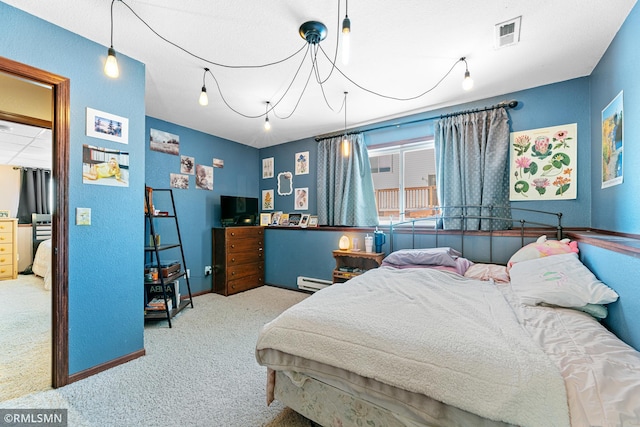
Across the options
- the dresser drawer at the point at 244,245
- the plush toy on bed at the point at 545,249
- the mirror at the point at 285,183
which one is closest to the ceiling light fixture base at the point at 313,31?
the plush toy on bed at the point at 545,249

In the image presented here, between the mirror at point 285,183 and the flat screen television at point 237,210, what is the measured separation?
1.66 ft

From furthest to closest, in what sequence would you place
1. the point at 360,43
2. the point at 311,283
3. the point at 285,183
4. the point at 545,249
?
the point at 285,183, the point at 311,283, the point at 545,249, the point at 360,43

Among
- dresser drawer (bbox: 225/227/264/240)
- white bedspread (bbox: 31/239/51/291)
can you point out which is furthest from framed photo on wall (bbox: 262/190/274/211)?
white bedspread (bbox: 31/239/51/291)

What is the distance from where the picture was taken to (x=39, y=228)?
5.48 meters

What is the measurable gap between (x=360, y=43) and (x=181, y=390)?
2799mm

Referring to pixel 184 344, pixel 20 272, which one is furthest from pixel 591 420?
pixel 20 272

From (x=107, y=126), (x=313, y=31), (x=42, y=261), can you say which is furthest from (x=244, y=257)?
(x=42, y=261)

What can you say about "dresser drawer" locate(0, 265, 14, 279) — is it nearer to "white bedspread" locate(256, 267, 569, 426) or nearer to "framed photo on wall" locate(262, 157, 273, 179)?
"framed photo on wall" locate(262, 157, 273, 179)

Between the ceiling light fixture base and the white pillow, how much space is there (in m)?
2.18

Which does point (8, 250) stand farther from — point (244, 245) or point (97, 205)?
point (97, 205)

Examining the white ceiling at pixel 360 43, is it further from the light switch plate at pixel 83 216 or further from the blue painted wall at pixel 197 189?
the light switch plate at pixel 83 216

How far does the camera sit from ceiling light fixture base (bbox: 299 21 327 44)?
178 centimetres

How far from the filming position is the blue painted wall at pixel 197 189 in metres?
3.62

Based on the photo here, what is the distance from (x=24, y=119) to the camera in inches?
95.1
